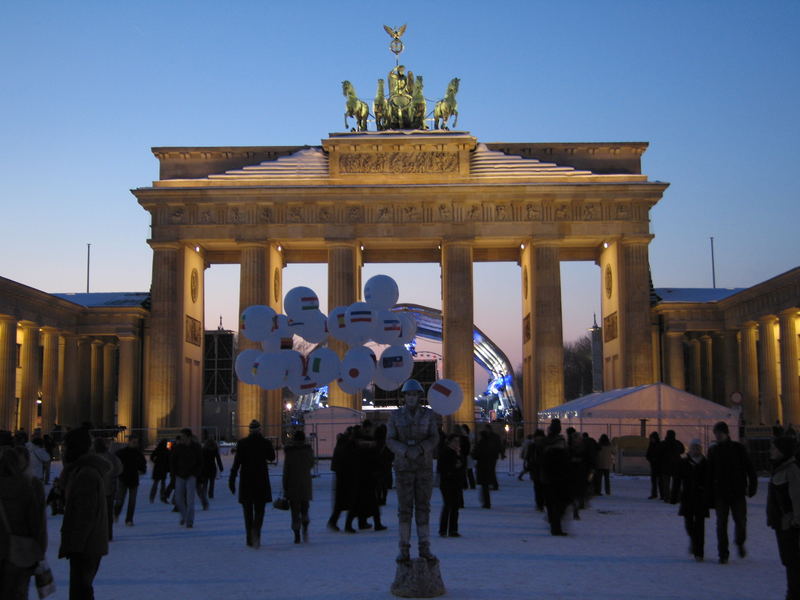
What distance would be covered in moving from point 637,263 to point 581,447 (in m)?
36.2

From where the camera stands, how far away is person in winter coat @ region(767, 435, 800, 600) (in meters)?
9.97

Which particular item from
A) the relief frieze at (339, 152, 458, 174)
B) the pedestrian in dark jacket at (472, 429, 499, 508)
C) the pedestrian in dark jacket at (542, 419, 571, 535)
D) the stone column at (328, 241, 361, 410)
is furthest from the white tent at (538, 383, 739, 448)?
the relief frieze at (339, 152, 458, 174)

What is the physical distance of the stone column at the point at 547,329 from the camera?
5409 cm

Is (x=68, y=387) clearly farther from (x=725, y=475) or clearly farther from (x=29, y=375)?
(x=725, y=475)

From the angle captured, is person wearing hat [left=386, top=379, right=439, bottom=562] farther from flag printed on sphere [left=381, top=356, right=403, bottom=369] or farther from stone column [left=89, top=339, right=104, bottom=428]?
stone column [left=89, top=339, right=104, bottom=428]

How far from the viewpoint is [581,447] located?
20.1 meters

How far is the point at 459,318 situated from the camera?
54.8m

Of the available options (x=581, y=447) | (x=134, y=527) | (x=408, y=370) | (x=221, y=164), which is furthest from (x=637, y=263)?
(x=134, y=527)

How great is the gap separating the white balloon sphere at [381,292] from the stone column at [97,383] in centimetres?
3764

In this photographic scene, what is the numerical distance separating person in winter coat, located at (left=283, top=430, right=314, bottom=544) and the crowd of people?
21mm

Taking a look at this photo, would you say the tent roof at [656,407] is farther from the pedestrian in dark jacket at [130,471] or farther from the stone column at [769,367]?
the stone column at [769,367]

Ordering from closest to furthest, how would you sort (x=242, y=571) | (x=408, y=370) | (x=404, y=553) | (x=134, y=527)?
(x=404, y=553) < (x=242, y=571) < (x=134, y=527) < (x=408, y=370)

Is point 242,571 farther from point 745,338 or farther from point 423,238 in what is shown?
point 745,338

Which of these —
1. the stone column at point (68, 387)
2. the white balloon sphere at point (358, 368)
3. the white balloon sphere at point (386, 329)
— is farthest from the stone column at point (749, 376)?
the stone column at point (68, 387)
